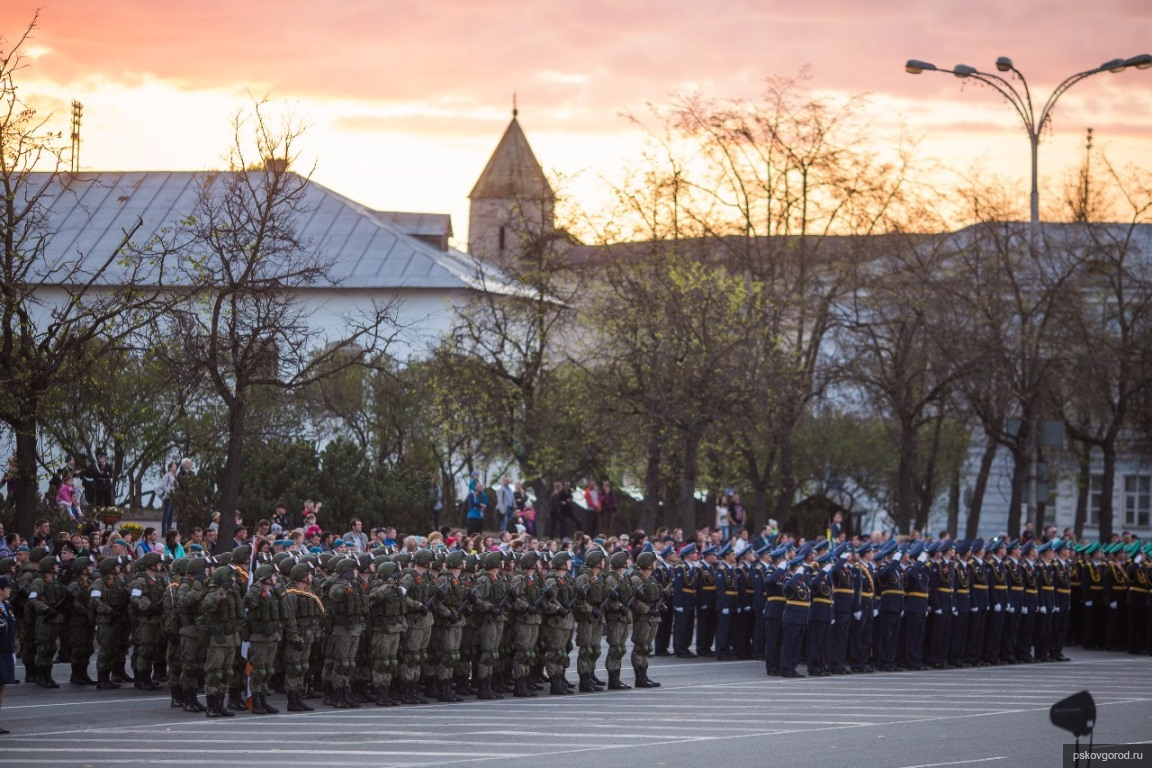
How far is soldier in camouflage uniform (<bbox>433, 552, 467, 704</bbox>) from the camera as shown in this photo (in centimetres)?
1981

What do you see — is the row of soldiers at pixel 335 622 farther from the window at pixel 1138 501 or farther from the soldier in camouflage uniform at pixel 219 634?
the window at pixel 1138 501

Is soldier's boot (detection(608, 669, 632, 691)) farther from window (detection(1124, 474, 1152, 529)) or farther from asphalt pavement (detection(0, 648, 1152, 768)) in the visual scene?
window (detection(1124, 474, 1152, 529))

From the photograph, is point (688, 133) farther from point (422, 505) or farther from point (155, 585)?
point (155, 585)

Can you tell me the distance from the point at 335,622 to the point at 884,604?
962cm

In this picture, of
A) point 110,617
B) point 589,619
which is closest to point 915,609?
point 589,619

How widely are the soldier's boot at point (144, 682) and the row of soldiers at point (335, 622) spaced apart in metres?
0.02

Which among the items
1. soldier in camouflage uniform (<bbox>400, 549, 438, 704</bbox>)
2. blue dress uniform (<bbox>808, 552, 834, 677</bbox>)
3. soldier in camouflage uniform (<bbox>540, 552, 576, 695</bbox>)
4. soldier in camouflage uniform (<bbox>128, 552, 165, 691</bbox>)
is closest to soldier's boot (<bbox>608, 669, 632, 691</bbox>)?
soldier in camouflage uniform (<bbox>540, 552, 576, 695</bbox>)

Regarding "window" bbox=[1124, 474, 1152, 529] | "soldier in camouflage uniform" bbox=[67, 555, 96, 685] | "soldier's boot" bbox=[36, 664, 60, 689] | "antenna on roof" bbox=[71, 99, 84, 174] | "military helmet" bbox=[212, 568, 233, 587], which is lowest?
"soldier's boot" bbox=[36, 664, 60, 689]

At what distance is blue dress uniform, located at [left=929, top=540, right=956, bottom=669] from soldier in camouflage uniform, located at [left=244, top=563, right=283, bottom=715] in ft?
38.3

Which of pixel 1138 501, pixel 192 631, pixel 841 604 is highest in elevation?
pixel 1138 501

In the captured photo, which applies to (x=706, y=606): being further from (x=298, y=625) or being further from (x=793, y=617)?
(x=298, y=625)

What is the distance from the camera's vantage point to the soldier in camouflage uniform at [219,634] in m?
18.0

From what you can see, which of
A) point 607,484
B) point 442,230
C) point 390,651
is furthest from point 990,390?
point 442,230

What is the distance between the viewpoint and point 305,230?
236 feet
